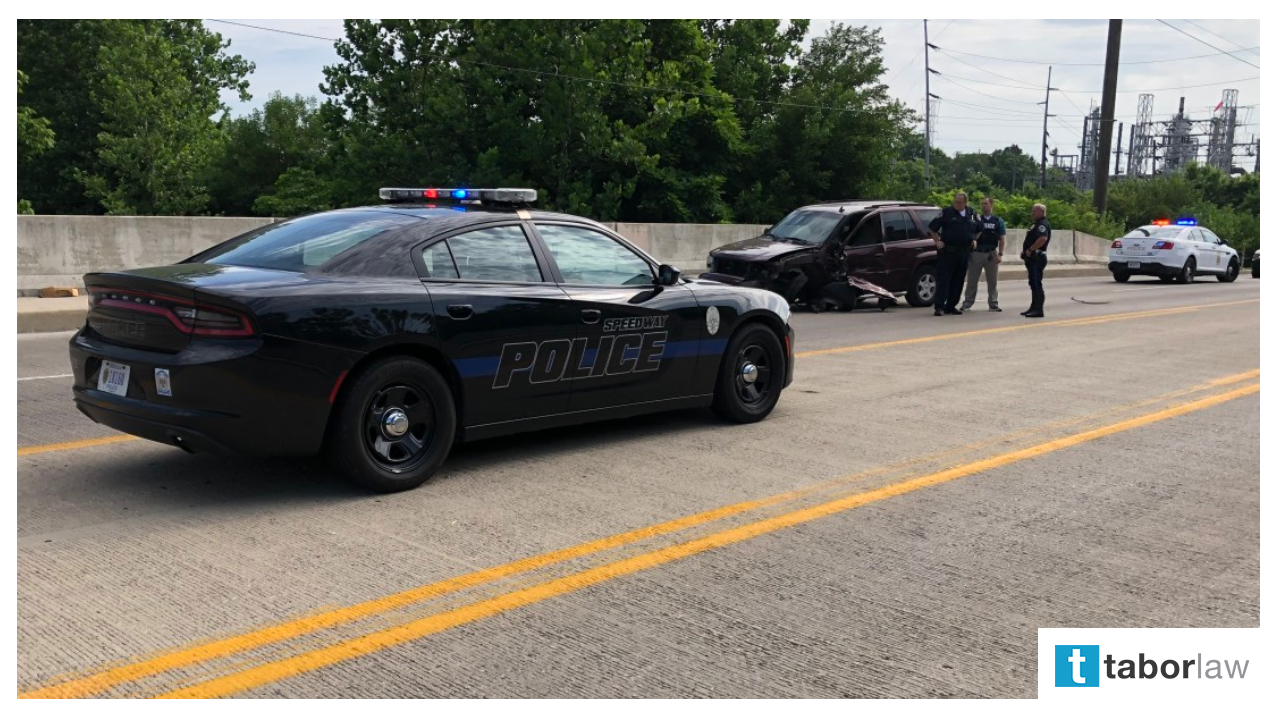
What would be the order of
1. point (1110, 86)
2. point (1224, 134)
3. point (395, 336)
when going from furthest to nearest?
point (1224, 134)
point (1110, 86)
point (395, 336)

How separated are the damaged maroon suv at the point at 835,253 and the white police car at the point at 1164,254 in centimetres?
1201

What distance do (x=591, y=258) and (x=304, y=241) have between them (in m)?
1.77

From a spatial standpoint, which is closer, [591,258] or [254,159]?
[591,258]

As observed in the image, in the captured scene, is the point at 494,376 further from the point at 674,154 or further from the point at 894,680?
the point at 674,154

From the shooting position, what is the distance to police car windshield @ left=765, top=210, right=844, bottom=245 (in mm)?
17953

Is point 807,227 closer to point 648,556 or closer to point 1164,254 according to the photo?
point 648,556

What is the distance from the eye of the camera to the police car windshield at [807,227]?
1795 cm

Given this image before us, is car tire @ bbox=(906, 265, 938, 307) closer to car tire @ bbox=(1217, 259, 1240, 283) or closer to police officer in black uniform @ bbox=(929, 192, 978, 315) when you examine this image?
police officer in black uniform @ bbox=(929, 192, 978, 315)

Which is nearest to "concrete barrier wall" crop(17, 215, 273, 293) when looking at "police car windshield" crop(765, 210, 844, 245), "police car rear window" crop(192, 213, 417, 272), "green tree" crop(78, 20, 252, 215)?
"police car windshield" crop(765, 210, 844, 245)

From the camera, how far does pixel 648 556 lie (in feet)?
16.9

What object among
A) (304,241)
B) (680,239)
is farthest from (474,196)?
(680,239)

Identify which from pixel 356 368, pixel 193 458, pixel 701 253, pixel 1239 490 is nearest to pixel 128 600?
pixel 356 368

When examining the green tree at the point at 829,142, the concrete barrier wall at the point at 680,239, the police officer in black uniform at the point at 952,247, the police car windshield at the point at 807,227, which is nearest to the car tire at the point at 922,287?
the police officer in black uniform at the point at 952,247

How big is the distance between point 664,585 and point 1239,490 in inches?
149
